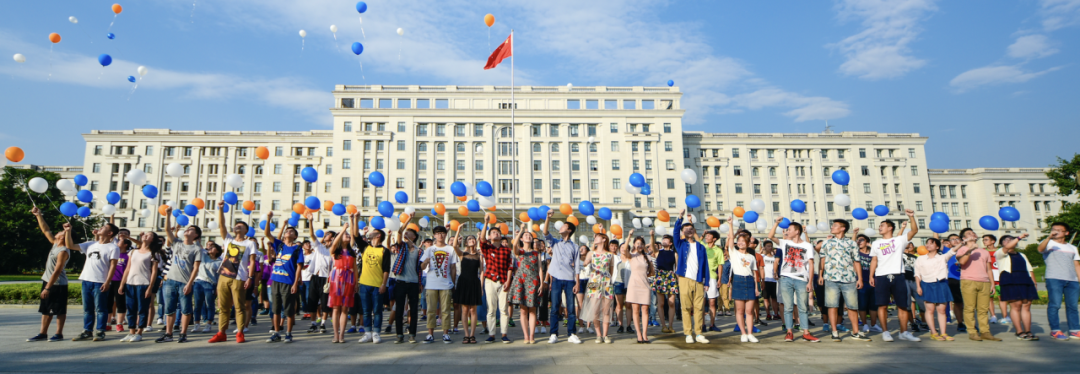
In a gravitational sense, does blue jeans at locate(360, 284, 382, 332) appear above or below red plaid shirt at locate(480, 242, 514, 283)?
below

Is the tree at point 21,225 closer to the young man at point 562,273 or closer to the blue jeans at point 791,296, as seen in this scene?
the young man at point 562,273

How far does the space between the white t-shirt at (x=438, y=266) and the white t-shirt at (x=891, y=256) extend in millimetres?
6560

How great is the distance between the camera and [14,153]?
33.1ft

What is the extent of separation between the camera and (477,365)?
231 inches

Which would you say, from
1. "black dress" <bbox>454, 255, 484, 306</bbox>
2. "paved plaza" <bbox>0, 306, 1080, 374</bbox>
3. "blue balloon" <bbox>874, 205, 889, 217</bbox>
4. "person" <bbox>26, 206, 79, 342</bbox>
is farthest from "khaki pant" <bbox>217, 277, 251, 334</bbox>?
"blue balloon" <bbox>874, 205, 889, 217</bbox>

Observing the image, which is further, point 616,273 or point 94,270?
point 616,273

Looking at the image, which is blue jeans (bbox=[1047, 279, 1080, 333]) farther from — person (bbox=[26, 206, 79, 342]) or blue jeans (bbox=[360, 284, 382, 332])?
person (bbox=[26, 206, 79, 342])

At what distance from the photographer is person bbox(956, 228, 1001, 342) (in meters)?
7.93

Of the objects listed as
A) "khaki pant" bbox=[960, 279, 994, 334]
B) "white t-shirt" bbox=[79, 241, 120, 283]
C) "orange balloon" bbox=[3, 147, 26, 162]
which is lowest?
"khaki pant" bbox=[960, 279, 994, 334]

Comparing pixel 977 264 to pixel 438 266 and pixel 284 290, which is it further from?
pixel 284 290

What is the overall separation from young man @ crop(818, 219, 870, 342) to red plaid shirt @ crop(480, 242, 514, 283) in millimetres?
4824

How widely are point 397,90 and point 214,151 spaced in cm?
2554

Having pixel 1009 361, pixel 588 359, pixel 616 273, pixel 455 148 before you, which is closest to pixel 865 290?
pixel 1009 361

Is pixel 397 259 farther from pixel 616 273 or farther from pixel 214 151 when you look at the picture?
pixel 214 151
